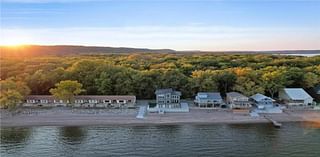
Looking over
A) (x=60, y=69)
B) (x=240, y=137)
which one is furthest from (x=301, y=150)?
(x=60, y=69)

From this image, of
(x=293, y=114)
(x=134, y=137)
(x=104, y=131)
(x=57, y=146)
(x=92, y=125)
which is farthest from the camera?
(x=293, y=114)

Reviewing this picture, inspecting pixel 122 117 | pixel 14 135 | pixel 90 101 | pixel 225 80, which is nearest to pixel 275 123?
pixel 225 80

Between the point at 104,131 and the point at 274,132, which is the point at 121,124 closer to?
the point at 104,131

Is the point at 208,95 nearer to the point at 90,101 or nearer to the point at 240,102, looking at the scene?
the point at 240,102

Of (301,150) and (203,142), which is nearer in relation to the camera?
(301,150)

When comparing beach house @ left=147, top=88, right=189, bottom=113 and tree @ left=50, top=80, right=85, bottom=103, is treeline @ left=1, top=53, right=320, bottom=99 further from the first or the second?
tree @ left=50, top=80, right=85, bottom=103
